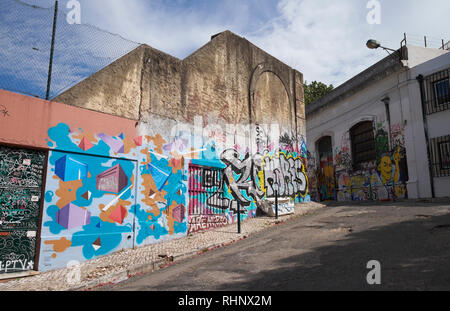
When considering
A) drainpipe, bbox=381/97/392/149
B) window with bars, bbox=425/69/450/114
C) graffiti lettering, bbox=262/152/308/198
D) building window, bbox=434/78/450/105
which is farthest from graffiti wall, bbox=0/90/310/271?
building window, bbox=434/78/450/105

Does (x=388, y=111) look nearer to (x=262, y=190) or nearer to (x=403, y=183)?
(x=403, y=183)

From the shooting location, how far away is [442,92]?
12.2 meters

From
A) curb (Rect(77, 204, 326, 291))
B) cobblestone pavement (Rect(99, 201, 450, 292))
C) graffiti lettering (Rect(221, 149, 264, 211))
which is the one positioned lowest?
curb (Rect(77, 204, 326, 291))

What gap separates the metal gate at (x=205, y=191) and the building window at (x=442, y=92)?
898 centimetres

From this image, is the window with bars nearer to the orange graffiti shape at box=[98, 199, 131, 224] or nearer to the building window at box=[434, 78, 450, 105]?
the building window at box=[434, 78, 450, 105]

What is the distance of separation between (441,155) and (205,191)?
9.09 m

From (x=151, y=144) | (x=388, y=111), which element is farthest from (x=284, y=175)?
(x=151, y=144)

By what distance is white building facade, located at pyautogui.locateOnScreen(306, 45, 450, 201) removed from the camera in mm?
12133

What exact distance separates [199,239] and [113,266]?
8.19 ft

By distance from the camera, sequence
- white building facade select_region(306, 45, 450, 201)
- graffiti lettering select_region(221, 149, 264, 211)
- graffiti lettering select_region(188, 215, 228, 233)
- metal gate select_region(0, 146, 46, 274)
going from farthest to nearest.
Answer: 1. white building facade select_region(306, 45, 450, 201)
2. graffiti lettering select_region(221, 149, 264, 211)
3. graffiti lettering select_region(188, 215, 228, 233)
4. metal gate select_region(0, 146, 46, 274)

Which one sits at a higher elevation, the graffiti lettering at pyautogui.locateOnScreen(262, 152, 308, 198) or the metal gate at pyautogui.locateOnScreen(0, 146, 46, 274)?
the graffiti lettering at pyautogui.locateOnScreen(262, 152, 308, 198)

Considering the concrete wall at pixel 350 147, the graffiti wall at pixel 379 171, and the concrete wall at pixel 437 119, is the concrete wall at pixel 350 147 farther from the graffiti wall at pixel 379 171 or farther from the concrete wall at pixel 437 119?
the concrete wall at pixel 437 119
